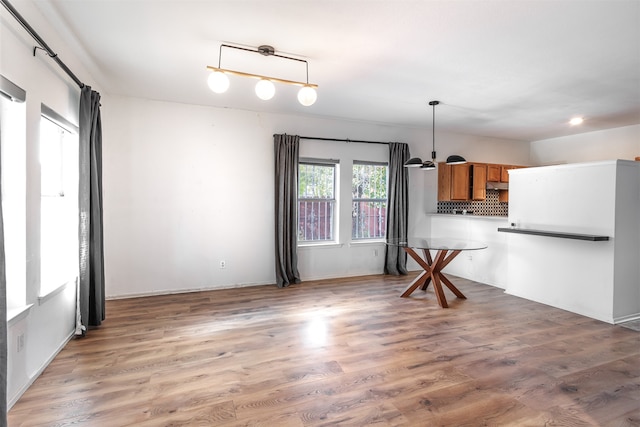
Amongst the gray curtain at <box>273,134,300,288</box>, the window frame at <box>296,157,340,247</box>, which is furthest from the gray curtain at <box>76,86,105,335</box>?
the window frame at <box>296,157,340,247</box>

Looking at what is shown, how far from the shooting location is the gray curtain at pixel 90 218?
2.91 meters

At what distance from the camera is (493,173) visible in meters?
6.20

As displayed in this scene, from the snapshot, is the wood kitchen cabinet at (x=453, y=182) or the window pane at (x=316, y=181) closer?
the window pane at (x=316, y=181)

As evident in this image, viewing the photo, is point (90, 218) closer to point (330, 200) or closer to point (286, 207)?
point (286, 207)

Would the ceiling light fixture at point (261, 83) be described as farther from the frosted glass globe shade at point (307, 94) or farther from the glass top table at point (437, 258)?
the glass top table at point (437, 258)

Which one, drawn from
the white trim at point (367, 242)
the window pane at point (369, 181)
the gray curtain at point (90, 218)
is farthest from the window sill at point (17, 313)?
the window pane at point (369, 181)

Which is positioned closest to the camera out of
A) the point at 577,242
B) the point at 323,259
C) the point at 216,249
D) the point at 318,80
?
the point at 318,80

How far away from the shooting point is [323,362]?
252 centimetres

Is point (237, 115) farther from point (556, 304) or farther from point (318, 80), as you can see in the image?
point (556, 304)

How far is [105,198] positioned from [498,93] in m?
4.97

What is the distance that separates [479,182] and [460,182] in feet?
1.60

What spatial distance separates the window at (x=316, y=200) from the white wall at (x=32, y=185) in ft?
10.0

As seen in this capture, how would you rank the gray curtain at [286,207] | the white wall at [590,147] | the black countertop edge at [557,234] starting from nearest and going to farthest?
the black countertop edge at [557,234] → the gray curtain at [286,207] → the white wall at [590,147]

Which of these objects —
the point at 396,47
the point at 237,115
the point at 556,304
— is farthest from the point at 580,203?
the point at 237,115
